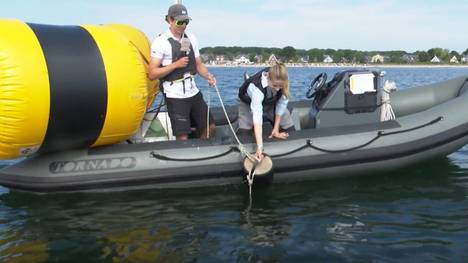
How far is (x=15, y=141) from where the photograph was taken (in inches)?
184

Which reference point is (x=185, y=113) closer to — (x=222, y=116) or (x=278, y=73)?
(x=278, y=73)

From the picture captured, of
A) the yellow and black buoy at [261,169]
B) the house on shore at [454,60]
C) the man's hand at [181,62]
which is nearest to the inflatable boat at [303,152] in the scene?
the yellow and black buoy at [261,169]

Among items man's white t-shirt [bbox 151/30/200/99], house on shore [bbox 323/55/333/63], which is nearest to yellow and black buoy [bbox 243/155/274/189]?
man's white t-shirt [bbox 151/30/200/99]

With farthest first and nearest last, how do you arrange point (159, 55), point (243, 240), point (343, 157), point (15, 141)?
point (343, 157)
point (159, 55)
point (15, 141)
point (243, 240)

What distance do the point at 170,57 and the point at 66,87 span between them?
3.80ft

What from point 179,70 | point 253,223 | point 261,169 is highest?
point 179,70

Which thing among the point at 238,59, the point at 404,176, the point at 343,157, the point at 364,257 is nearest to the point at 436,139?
the point at 404,176

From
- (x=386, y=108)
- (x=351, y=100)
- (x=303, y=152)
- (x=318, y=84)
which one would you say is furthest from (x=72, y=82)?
(x=386, y=108)

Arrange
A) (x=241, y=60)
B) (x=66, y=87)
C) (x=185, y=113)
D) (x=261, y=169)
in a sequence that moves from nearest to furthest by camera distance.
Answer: (x=66, y=87), (x=261, y=169), (x=185, y=113), (x=241, y=60)

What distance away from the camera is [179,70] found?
5.53 meters

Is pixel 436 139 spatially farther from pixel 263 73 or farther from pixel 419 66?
pixel 419 66

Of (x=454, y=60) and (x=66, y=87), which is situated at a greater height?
(x=66, y=87)

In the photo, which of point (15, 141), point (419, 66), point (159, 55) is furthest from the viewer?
point (419, 66)

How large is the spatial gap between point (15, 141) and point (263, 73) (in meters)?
2.50
